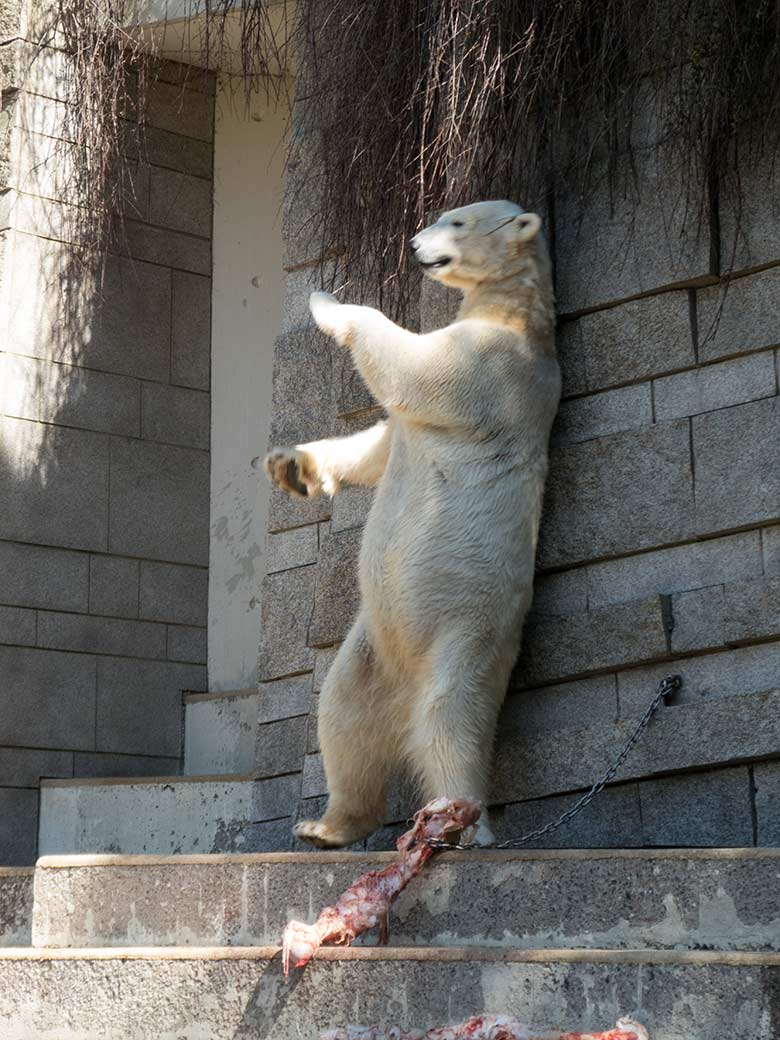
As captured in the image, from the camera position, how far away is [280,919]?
16.2 feet

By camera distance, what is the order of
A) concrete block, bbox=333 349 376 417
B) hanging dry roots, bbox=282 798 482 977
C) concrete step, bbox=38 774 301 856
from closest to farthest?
hanging dry roots, bbox=282 798 482 977
concrete block, bbox=333 349 376 417
concrete step, bbox=38 774 301 856

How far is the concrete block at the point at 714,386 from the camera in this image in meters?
5.54

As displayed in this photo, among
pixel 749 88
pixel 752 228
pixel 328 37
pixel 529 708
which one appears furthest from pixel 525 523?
pixel 328 37

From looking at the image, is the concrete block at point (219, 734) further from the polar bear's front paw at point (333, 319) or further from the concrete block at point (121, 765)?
the polar bear's front paw at point (333, 319)

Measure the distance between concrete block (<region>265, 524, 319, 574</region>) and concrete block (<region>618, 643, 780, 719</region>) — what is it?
163cm

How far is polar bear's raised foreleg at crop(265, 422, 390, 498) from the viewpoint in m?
6.06

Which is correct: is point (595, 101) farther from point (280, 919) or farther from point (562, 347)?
point (280, 919)

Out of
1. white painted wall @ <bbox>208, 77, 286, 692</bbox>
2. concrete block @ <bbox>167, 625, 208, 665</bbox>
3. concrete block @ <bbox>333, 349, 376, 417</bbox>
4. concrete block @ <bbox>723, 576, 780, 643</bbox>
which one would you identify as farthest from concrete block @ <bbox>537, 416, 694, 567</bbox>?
concrete block @ <bbox>167, 625, 208, 665</bbox>

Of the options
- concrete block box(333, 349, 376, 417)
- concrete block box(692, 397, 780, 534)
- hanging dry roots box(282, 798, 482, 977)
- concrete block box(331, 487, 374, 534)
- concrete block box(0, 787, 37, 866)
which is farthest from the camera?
concrete block box(0, 787, 37, 866)

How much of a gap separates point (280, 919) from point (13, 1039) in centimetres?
82

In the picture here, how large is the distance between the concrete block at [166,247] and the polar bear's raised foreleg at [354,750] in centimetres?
341

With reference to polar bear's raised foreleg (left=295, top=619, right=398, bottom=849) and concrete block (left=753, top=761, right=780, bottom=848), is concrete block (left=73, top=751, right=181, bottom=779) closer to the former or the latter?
polar bear's raised foreleg (left=295, top=619, right=398, bottom=849)

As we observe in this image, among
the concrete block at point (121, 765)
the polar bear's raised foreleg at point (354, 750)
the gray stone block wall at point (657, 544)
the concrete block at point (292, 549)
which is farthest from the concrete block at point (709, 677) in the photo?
the concrete block at point (121, 765)

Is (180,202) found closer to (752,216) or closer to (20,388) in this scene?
(20,388)
